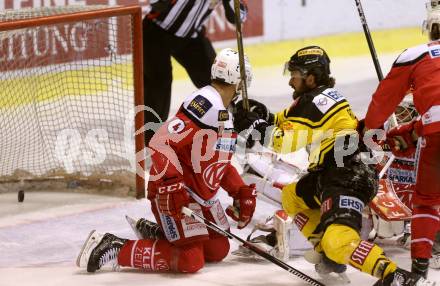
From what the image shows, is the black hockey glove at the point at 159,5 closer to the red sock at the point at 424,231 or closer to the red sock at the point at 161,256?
the red sock at the point at 161,256

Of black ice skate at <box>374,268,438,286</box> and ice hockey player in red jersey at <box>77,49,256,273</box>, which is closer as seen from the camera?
black ice skate at <box>374,268,438,286</box>

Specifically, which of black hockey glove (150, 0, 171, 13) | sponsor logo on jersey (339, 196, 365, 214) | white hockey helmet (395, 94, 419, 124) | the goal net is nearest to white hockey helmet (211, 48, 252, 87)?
sponsor logo on jersey (339, 196, 365, 214)

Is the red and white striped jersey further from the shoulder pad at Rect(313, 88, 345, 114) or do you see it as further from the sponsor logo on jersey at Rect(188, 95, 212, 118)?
the sponsor logo on jersey at Rect(188, 95, 212, 118)

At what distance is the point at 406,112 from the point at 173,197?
50.7 inches

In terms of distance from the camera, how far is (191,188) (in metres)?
4.28

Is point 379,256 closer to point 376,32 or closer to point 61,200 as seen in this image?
point 61,200

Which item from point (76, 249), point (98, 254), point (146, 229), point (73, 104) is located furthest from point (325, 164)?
point (73, 104)

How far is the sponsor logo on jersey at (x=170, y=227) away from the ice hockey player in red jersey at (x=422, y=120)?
86 cm

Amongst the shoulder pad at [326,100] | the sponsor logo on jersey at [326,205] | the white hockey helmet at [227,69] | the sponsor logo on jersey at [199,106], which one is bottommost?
the sponsor logo on jersey at [326,205]

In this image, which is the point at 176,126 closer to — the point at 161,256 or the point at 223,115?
the point at 223,115

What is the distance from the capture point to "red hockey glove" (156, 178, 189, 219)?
3.99m

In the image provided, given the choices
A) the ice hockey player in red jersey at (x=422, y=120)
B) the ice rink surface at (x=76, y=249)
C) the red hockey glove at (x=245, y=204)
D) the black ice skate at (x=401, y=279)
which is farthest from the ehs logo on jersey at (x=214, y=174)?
the black ice skate at (x=401, y=279)

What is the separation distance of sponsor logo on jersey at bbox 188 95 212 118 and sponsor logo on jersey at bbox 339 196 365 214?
657 millimetres

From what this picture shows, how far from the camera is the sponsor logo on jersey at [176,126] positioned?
4.11 meters
